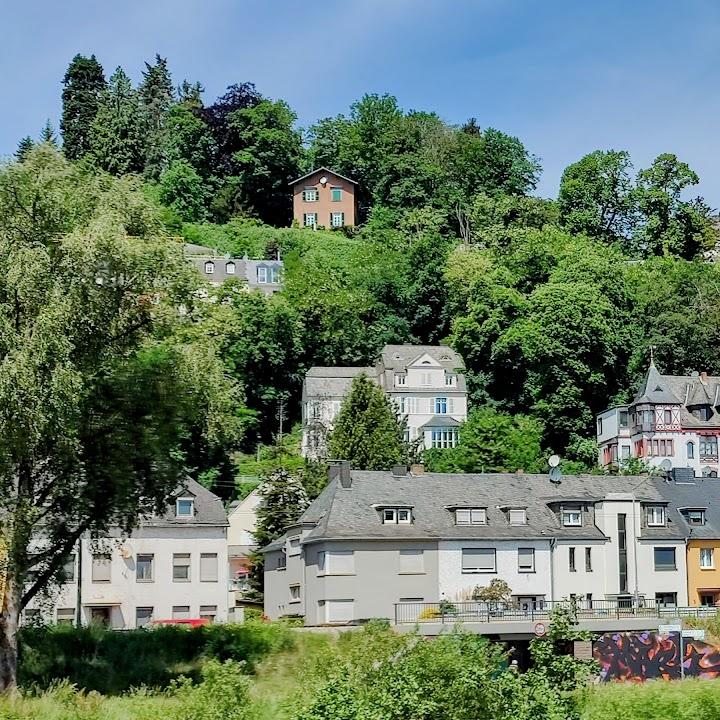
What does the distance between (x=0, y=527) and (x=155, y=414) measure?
17.1ft

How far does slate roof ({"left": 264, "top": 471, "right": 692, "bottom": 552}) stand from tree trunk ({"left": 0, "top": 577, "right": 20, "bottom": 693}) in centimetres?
2300

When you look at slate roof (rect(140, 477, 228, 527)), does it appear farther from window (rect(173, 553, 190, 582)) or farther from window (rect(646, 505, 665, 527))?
window (rect(646, 505, 665, 527))

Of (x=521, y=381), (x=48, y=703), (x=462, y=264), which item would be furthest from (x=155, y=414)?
(x=462, y=264)

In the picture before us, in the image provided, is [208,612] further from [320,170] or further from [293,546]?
[320,170]

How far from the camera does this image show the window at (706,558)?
70.3 metres

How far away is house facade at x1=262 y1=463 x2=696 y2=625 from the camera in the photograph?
203ft

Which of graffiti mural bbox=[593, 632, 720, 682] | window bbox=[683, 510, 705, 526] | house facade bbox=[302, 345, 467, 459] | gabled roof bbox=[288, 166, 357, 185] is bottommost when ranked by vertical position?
graffiti mural bbox=[593, 632, 720, 682]

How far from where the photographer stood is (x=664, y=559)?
6944cm

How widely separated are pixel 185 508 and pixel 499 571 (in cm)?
1456

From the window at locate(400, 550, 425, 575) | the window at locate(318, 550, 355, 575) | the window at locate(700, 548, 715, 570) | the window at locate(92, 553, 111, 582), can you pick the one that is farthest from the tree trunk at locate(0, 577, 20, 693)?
the window at locate(700, 548, 715, 570)

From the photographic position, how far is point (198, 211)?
135375mm

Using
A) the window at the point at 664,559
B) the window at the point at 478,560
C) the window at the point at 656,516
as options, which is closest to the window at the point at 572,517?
the window at the point at 656,516

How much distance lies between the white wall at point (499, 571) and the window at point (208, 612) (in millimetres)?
10432

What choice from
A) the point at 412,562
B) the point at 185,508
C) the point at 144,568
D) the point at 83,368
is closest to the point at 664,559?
the point at 412,562
